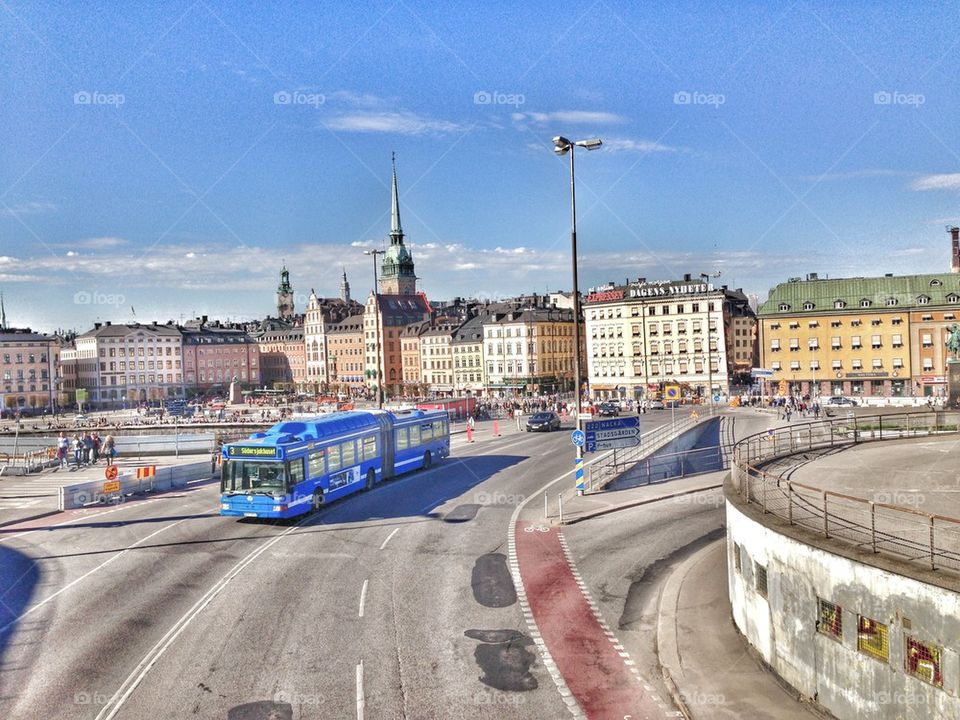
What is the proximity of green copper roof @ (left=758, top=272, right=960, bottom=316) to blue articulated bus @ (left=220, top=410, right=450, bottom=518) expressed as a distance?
227ft

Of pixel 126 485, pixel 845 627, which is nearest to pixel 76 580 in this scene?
pixel 126 485

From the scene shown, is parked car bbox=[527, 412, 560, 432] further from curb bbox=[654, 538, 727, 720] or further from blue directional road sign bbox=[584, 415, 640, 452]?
curb bbox=[654, 538, 727, 720]

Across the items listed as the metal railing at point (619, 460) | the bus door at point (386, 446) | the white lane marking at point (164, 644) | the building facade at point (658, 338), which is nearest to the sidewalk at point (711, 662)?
the white lane marking at point (164, 644)

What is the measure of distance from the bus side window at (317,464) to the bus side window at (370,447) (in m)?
4.09

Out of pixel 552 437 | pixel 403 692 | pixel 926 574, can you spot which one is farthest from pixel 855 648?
pixel 552 437

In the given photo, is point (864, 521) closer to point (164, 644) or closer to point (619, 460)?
point (164, 644)

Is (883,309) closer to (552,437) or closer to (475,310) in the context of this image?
(552,437)

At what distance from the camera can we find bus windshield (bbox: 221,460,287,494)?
26.4 m

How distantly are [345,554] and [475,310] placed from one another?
132884mm

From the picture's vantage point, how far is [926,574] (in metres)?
10.6

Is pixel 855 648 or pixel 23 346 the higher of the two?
pixel 23 346

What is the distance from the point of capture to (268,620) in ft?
56.2

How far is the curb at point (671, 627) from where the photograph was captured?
44.9 ft

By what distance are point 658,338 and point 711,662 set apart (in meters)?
93.9
